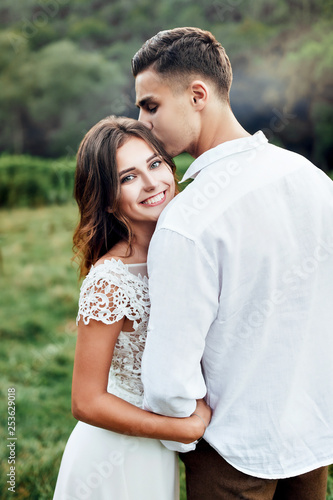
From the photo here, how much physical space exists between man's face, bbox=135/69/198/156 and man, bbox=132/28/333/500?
17 cm

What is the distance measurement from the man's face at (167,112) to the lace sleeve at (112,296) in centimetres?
42

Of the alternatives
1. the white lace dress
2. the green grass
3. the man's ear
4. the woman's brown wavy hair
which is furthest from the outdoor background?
the man's ear

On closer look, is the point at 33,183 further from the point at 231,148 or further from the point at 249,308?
the point at 249,308

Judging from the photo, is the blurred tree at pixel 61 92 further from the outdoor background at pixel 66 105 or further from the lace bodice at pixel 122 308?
the lace bodice at pixel 122 308

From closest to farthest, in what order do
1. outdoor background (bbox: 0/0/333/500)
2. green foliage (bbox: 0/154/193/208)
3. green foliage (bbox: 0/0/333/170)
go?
outdoor background (bbox: 0/0/333/500) < green foliage (bbox: 0/0/333/170) < green foliage (bbox: 0/154/193/208)

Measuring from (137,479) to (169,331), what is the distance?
1.85ft

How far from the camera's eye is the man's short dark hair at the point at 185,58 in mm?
1574

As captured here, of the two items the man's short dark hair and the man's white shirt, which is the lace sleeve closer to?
the man's white shirt

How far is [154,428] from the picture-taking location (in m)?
1.37

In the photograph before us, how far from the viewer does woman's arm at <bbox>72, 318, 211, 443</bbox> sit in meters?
1.39

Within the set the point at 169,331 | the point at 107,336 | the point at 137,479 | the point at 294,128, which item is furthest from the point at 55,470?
the point at 294,128

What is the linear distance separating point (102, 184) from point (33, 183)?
251 inches

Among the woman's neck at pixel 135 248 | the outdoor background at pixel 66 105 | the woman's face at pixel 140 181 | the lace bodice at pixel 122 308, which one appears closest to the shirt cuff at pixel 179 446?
the lace bodice at pixel 122 308

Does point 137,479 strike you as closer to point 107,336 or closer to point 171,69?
point 107,336
